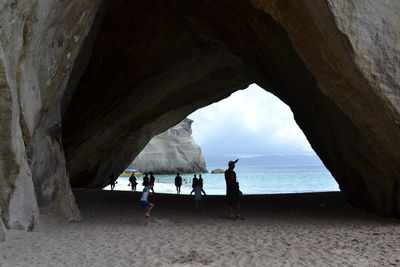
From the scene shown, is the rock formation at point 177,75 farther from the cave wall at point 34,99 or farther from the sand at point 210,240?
the sand at point 210,240

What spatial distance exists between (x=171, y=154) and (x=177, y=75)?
1781 inches

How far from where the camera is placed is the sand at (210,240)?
6.38 m

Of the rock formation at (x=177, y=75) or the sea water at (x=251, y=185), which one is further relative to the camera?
the sea water at (x=251, y=185)

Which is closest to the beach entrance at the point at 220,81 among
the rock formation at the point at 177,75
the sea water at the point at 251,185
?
the rock formation at the point at 177,75

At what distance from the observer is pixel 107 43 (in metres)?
16.2

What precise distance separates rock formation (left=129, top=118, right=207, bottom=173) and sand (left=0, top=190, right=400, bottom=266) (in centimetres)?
4986

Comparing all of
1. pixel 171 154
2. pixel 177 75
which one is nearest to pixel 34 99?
pixel 177 75

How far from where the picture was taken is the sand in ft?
20.9

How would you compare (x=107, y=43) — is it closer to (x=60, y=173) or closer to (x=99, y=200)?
(x=99, y=200)

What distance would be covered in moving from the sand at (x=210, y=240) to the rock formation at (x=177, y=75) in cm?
103

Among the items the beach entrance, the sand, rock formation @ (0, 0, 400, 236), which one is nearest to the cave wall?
rock formation @ (0, 0, 400, 236)

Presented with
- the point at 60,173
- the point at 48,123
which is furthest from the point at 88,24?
the point at 60,173

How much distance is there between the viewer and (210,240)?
26.1ft

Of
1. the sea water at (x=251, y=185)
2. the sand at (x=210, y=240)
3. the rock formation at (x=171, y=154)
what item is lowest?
the sand at (x=210, y=240)
